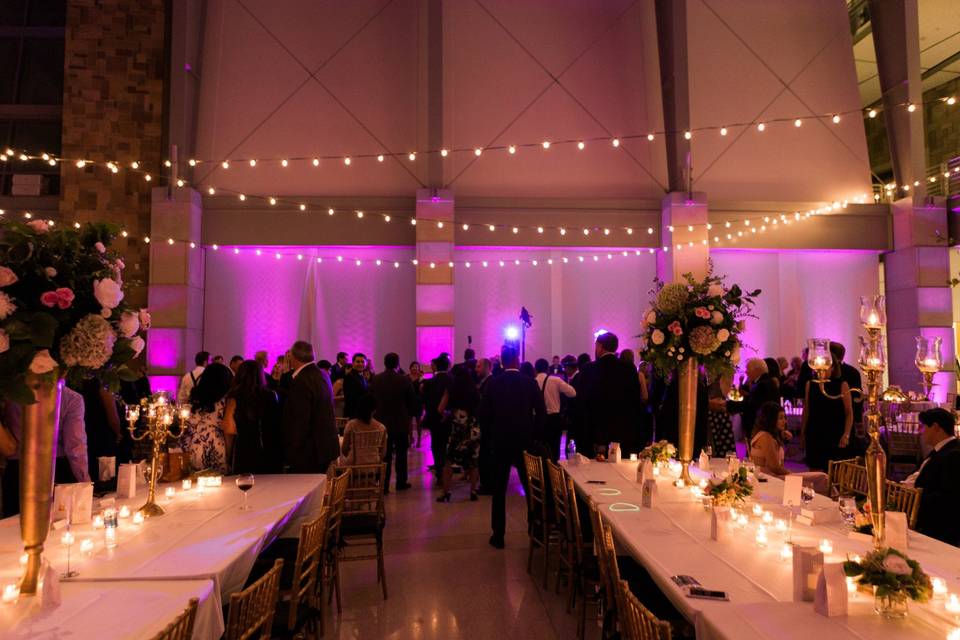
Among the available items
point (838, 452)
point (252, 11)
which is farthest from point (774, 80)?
point (252, 11)

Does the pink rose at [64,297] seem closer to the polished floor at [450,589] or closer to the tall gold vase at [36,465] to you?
the tall gold vase at [36,465]

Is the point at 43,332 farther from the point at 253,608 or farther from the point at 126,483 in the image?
the point at 126,483

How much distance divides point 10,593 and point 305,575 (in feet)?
3.92

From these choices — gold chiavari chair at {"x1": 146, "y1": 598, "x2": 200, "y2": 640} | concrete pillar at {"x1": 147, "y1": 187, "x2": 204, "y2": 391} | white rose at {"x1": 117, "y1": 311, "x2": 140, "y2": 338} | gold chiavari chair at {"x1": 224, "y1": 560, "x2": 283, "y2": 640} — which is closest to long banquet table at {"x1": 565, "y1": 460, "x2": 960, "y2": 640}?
gold chiavari chair at {"x1": 224, "y1": 560, "x2": 283, "y2": 640}

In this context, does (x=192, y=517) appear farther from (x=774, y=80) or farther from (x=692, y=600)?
(x=774, y=80)

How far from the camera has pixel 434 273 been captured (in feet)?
37.7

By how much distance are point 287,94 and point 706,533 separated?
1100cm

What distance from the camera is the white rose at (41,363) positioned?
7.20ft

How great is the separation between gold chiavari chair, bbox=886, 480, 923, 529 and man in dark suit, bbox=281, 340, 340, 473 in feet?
11.5

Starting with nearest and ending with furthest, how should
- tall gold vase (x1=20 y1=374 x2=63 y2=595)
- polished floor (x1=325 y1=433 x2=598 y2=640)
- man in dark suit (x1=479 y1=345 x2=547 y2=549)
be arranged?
tall gold vase (x1=20 y1=374 x2=63 y2=595) < polished floor (x1=325 y1=433 x2=598 y2=640) < man in dark suit (x1=479 y1=345 x2=547 y2=549)

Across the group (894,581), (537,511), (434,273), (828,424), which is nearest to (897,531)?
(894,581)

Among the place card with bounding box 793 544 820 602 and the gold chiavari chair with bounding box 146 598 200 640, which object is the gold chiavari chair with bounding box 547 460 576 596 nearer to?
the place card with bounding box 793 544 820 602

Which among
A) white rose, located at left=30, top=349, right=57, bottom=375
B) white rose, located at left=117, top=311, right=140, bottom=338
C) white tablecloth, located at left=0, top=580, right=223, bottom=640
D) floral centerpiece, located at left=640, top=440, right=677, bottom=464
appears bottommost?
white tablecloth, located at left=0, top=580, right=223, bottom=640

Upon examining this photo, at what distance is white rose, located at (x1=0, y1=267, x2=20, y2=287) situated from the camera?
2.13m
